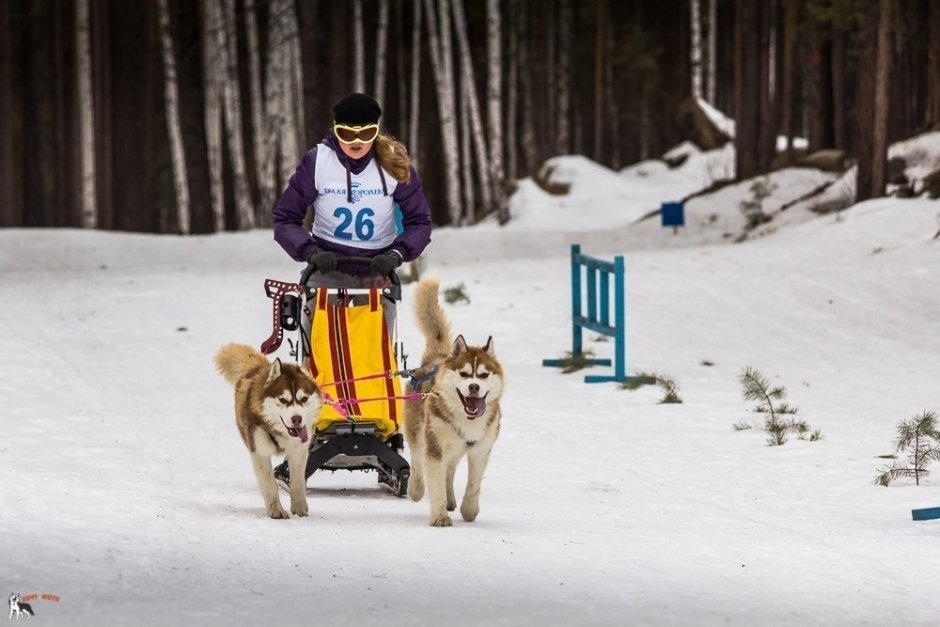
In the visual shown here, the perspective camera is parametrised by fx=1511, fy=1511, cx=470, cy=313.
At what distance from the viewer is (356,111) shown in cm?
765

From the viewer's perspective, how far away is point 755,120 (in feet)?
108

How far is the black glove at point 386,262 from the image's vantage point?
7.66 m

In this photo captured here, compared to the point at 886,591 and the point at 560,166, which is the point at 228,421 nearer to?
the point at 886,591

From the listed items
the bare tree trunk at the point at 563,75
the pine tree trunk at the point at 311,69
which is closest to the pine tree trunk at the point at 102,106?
the pine tree trunk at the point at 311,69

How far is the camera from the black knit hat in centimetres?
764

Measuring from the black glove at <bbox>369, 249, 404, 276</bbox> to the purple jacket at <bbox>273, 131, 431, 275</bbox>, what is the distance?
14 cm

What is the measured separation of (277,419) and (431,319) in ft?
3.87

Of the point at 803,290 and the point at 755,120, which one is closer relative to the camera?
the point at 803,290

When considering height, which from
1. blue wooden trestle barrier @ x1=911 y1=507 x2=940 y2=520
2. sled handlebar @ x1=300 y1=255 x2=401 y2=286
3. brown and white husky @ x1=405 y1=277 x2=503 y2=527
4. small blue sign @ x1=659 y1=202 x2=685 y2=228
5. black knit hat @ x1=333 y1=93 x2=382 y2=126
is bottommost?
small blue sign @ x1=659 y1=202 x2=685 y2=228

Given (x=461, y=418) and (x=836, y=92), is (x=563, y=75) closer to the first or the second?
(x=836, y=92)

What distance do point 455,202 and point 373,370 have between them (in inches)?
1155

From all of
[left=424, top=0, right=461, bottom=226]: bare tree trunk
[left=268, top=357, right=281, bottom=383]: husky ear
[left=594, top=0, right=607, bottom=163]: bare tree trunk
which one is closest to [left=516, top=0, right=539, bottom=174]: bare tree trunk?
[left=594, top=0, right=607, bottom=163]: bare tree trunk

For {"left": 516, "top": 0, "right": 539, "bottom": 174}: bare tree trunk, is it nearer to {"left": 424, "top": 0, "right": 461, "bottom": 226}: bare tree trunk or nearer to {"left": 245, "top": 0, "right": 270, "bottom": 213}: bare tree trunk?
{"left": 424, "top": 0, "right": 461, "bottom": 226}: bare tree trunk

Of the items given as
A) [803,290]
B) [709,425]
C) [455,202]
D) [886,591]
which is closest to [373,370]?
[886,591]
